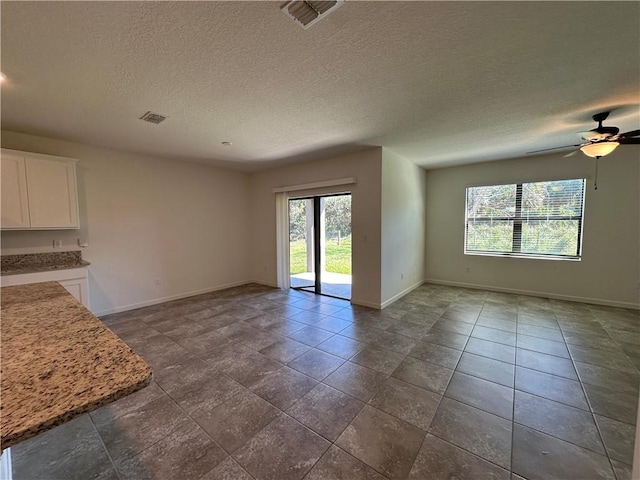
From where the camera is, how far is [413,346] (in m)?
3.04

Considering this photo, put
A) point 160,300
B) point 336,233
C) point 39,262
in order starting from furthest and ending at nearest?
1. point 336,233
2. point 160,300
3. point 39,262

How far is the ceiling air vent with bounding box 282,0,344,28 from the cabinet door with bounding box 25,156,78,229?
12.5 ft

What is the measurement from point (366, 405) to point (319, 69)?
8.84ft

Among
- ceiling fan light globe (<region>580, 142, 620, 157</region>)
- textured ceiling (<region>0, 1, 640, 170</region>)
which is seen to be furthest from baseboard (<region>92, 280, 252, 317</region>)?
ceiling fan light globe (<region>580, 142, 620, 157</region>)

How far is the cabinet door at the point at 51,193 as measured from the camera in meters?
3.27

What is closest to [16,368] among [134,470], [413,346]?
[134,470]

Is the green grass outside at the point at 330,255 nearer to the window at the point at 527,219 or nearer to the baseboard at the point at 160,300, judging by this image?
the baseboard at the point at 160,300

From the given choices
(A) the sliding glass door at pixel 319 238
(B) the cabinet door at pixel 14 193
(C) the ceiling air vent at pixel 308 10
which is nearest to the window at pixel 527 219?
(A) the sliding glass door at pixel 319 238

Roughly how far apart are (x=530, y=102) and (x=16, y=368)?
3.97m

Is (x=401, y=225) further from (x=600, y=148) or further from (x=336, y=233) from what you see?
(x=600, y=148)

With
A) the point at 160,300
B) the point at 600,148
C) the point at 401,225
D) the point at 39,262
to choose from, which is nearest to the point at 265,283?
the point at 160,300

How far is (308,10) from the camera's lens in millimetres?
1471

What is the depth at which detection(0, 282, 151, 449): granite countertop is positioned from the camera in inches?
24.7

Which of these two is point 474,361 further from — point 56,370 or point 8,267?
point 8,267
